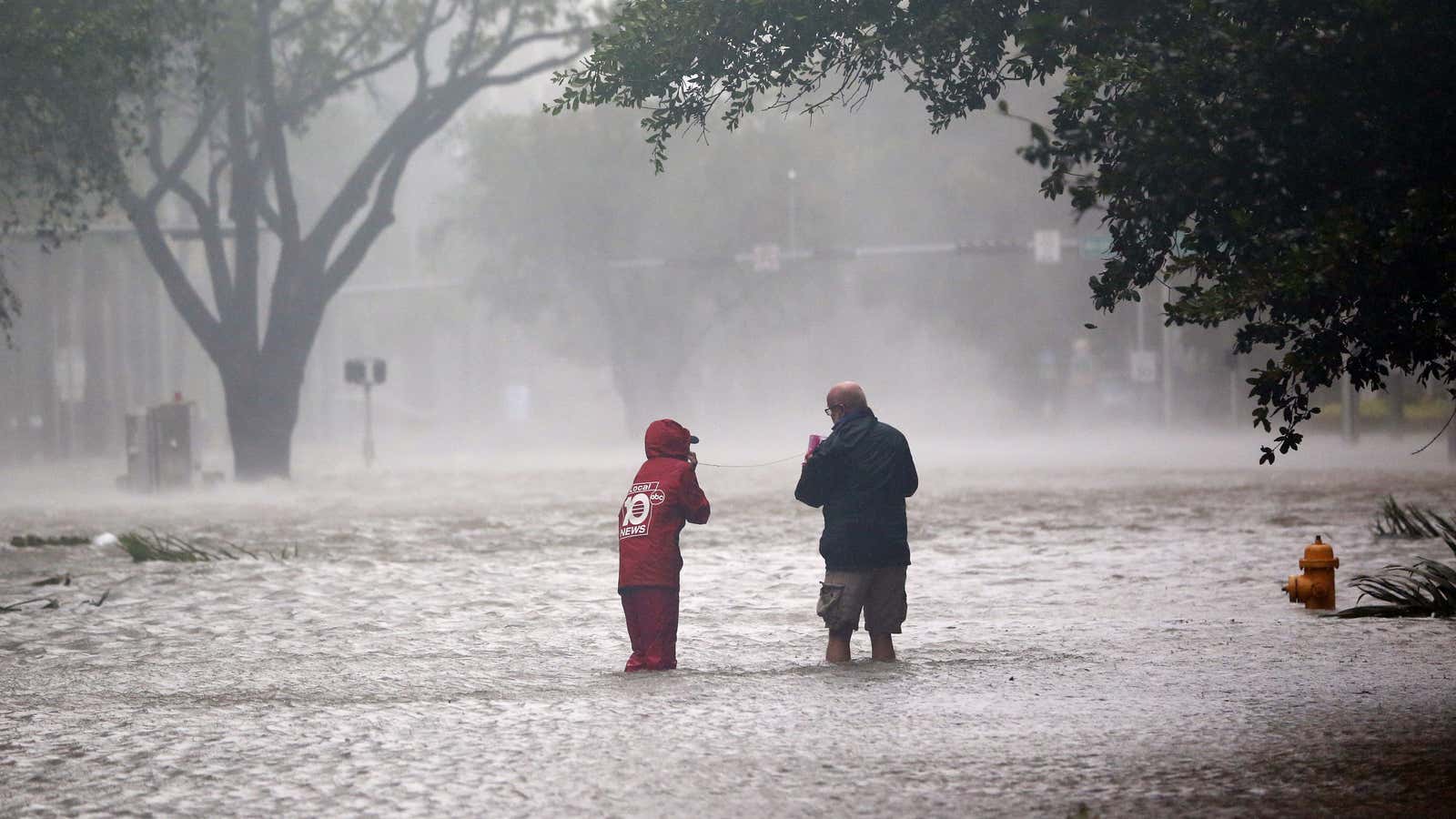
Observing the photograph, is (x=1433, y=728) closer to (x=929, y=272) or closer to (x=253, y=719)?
(x=253, y=719)

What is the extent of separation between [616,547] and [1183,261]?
437 inches

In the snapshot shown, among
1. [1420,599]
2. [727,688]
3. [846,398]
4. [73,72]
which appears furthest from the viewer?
[73,72]

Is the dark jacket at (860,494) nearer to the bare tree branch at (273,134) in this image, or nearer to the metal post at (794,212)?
the bare tree branch at (273,134)

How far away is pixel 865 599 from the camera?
1005cm

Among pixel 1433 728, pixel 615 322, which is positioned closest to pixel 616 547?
pixel 1433 728

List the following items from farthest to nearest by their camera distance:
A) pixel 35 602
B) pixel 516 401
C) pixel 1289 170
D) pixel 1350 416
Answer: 1. pixel 516 401
2. pixel 1350 416
3. pixel 35 602
4. pixel 1289 170

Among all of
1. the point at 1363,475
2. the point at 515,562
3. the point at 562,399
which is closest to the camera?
the point at 515,562

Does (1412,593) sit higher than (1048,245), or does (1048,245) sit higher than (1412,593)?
(1048,245)

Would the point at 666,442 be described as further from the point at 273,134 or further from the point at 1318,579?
the point at 273,134

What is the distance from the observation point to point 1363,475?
28766 millimetres

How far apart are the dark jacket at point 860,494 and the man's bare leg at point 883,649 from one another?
43cm

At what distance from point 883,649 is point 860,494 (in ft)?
2.87

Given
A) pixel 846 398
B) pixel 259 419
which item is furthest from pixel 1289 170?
pixel 259 419

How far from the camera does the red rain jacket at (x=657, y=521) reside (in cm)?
985
